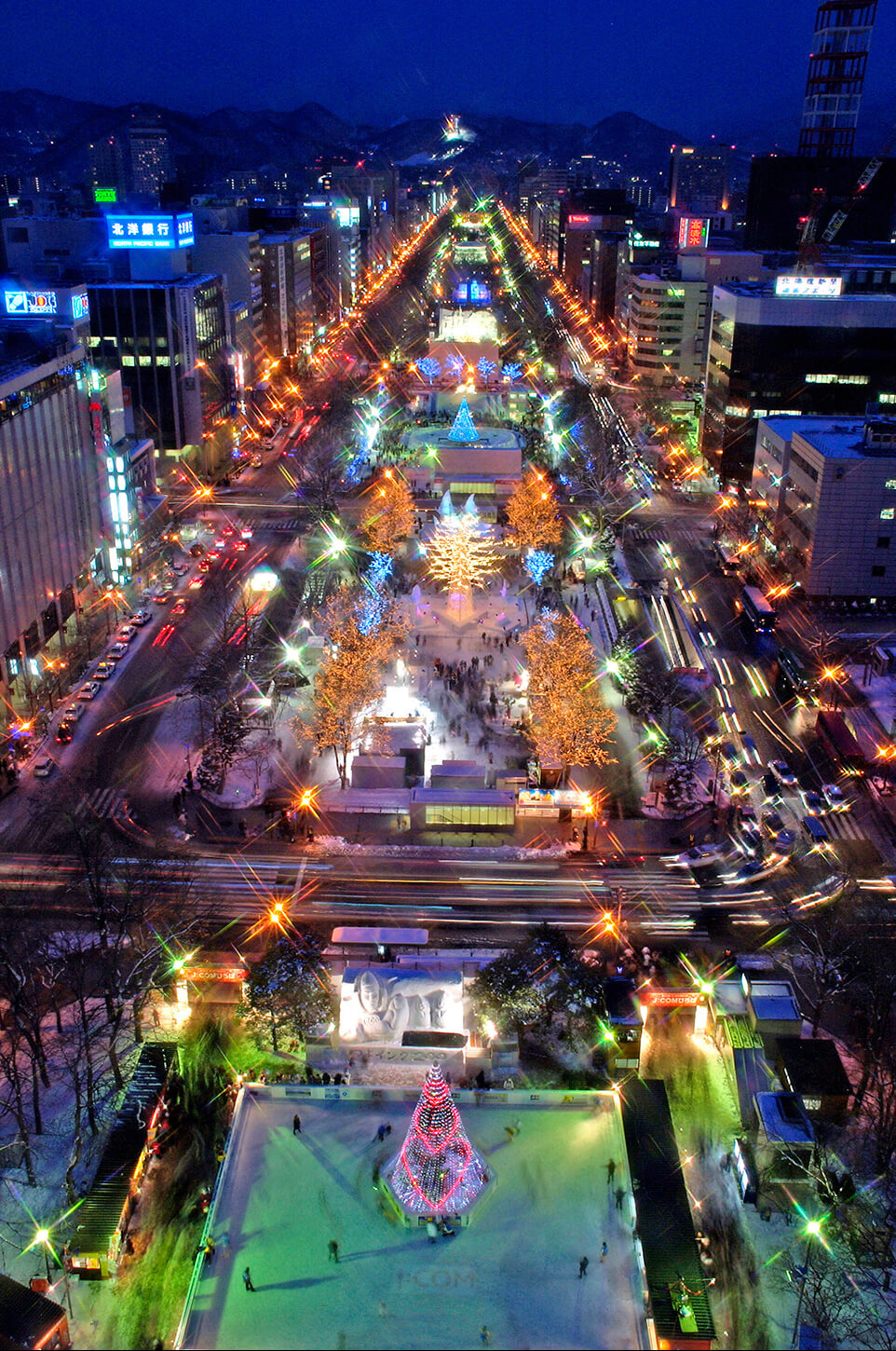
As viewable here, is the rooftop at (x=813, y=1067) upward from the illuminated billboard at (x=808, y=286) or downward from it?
downward

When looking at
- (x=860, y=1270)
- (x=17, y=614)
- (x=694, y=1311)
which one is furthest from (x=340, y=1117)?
(x=17, y=614)

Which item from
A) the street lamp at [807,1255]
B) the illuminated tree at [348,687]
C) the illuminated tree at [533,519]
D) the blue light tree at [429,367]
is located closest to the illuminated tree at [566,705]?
the illuminated tree at [348,687]

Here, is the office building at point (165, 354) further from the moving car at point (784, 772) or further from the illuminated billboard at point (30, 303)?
the moving car at point (784, 772)

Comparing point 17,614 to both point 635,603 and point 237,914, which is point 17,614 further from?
point 635,603

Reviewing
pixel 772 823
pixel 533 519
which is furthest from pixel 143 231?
pixel 772 823

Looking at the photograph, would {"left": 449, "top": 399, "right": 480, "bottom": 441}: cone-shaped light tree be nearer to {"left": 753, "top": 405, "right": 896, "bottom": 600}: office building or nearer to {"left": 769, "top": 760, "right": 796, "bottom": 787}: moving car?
{"left": 753, "top": 405, "right": 896, "bottom": 600}: office building

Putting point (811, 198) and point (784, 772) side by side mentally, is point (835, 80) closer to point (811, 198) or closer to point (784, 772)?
point (811, 198)

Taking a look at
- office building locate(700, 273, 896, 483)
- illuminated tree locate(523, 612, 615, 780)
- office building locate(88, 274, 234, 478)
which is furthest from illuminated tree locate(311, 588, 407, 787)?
office building locate(700, 273, 896, 483)
